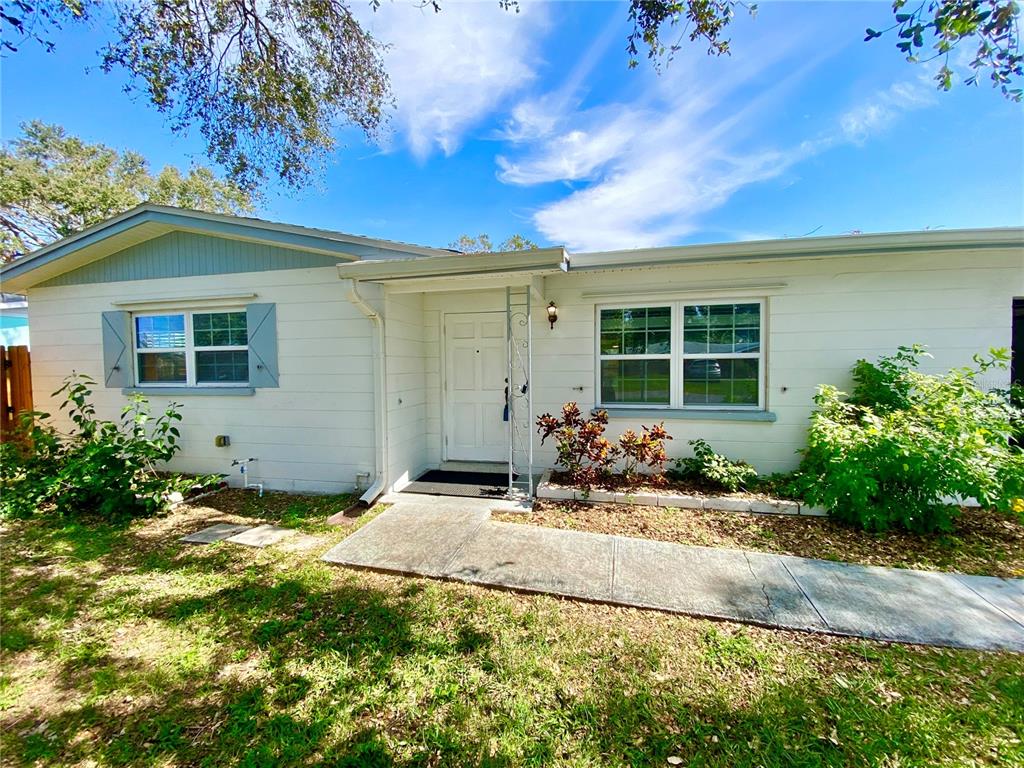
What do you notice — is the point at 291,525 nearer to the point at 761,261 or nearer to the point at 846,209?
the point at 761,261

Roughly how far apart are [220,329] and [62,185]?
52.8 feet

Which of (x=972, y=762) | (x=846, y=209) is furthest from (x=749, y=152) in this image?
(x=972, y=762)

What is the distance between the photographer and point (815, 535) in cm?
378

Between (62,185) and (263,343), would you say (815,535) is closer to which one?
(263,343)

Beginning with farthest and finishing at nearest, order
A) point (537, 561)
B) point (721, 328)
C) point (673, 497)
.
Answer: point (721, 328)
point (673, 497)
point (537, 561)

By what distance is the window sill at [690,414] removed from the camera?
4.89 meters

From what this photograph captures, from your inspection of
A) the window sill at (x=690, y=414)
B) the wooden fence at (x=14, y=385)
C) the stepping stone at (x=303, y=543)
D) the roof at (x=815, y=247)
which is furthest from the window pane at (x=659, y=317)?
the wooden fence at (x=14, y=385)

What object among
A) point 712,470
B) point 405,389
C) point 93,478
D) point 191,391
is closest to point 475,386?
point 405,389

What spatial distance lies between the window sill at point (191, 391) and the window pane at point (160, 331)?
0.62 meters

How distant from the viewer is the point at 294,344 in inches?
203

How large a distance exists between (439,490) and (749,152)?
23.3ft

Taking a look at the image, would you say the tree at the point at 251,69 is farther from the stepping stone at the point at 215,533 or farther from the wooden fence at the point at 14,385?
the stepping stone at the point at 215,533

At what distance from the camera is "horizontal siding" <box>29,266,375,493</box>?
4.99m

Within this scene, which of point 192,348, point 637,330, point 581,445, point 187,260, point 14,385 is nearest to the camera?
point 581,445
